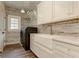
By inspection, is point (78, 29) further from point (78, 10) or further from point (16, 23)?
point (16, 23)

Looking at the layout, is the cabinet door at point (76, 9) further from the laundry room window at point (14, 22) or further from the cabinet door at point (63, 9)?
the laundry room window at point (14, 22)

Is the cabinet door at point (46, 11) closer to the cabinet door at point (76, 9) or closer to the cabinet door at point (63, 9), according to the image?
the cabinet door at point (63, 9)

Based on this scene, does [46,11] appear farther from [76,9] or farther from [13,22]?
[13,22]

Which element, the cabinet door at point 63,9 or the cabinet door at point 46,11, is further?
the cabinet door at point 46,11

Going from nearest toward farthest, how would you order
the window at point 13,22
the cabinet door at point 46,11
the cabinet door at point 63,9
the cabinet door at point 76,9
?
the cabinet door at point 76,9
the cabinet door at point 63,9
the cabinet door at point 46,11
the window at point 13,22

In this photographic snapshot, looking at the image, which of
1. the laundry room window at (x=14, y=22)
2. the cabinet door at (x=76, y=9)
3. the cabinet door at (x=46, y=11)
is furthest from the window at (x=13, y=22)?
the cabinet door at (x=76, y=9)

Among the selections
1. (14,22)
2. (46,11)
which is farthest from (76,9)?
(14,22)

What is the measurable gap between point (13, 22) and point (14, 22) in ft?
0.21

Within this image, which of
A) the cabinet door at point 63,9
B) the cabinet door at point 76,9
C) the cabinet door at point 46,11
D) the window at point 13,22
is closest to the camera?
the cabinet door at point 76,9

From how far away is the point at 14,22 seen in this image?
630 centimetres

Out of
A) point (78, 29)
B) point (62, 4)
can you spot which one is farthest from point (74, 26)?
point (62, 4)

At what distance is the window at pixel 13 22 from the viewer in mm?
6111

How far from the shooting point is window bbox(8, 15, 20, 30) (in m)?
6.11

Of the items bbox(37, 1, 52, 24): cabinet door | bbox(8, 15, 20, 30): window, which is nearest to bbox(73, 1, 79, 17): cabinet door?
bbox(37, 1, 52, 24): cabinet door
